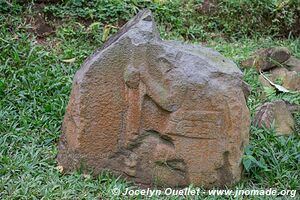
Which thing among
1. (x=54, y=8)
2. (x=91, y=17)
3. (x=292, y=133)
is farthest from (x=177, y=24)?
(x=292, y=133)

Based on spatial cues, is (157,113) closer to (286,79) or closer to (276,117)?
(276,117)

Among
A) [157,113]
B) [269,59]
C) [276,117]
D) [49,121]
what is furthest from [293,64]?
[49,121]

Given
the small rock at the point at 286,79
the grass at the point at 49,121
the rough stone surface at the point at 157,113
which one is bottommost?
the small rock at the point at 286,79

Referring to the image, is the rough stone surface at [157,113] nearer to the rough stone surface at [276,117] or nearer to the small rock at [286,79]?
the rough stone surface at [276,117]

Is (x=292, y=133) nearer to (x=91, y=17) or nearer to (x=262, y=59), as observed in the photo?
(x=262, y=59)

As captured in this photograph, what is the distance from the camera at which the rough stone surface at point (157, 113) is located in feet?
11.4

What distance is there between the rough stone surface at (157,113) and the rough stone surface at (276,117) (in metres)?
0.65

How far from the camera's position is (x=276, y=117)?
427cm

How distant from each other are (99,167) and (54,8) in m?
2.65

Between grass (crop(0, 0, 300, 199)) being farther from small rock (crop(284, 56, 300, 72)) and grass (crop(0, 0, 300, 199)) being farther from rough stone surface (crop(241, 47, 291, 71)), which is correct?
small rock (crop(284, 56, 300, 72))

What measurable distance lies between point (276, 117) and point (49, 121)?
73.9 inches

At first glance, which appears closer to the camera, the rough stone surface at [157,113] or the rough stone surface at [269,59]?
the rough stone surface at [157,113]

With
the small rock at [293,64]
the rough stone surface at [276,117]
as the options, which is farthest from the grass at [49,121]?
the small rock at [293,64]

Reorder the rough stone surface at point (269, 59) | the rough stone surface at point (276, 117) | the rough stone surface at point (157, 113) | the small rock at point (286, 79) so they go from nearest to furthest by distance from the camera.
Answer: the rough stone surface at point (157, 113)
the rough stone surface at point (276, 117)
the small rock at point (286, 79)
the rough stone surface at point (269, 59)
